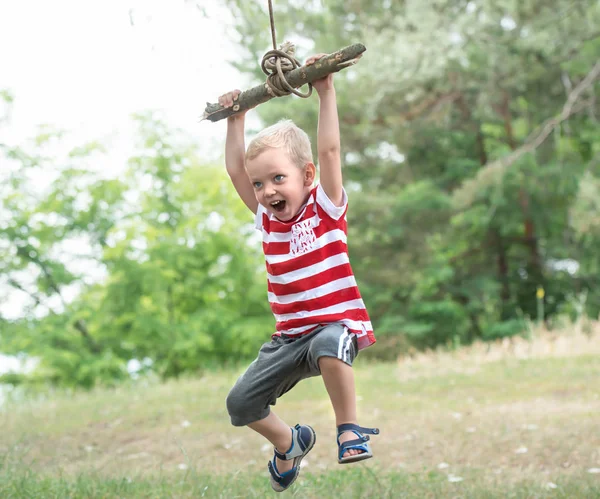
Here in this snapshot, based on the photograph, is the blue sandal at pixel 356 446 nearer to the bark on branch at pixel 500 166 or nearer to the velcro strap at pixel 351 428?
the velcro strap at pixel 351 428

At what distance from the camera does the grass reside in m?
4.24

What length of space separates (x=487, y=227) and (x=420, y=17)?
7.54m

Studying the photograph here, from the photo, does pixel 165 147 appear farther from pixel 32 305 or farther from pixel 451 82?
pixel 451 82

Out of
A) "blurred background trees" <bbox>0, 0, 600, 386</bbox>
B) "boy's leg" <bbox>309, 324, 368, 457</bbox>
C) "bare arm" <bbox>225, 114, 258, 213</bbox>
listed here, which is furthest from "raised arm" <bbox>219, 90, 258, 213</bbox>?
"blurred background trees" <bbox>0, 0, 600, 386</bbox>

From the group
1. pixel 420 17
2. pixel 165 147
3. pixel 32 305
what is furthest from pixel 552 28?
pixel 32 305

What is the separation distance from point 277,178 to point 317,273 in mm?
414

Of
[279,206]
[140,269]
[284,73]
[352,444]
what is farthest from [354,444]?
[140,269]

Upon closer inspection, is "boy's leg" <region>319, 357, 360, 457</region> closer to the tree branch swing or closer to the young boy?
the young boy

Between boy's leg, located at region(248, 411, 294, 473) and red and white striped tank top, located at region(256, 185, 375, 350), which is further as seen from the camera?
boy's leg, located at region(248, 411, 294, 473)

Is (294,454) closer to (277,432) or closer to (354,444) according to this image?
(277,432)

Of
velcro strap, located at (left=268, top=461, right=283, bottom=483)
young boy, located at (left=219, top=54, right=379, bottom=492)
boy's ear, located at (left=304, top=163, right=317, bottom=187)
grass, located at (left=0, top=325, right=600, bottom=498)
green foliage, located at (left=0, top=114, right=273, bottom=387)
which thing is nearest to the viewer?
young boy, located at (left=219, top=54, right=379, bottom=492)

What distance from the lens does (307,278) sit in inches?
116

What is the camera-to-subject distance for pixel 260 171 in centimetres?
290

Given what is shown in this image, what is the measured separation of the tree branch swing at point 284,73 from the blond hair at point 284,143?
0.49 ft
